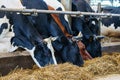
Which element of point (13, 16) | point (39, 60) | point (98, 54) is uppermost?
point (13, 16)

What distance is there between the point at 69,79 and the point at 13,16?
1387 millimetres

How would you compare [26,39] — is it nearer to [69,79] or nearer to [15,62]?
→ [15,62]

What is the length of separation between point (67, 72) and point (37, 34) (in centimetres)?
92

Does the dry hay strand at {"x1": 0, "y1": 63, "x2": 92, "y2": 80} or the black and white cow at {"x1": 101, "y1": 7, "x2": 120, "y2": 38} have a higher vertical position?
the dry hay strand at {"x1": 0, "y1": 63, "x2": 92, "y2": 80}

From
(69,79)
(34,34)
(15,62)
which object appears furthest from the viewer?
(34,34)

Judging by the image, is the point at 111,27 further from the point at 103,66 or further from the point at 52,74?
the point at 52,74

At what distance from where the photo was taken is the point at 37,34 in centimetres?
481

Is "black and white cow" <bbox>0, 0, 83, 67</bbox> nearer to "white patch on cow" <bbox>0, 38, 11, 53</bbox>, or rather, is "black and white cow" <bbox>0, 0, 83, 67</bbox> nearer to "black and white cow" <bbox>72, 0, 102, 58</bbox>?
"white patch on cow" <bbox>0, 38, 11, 53</bbox>

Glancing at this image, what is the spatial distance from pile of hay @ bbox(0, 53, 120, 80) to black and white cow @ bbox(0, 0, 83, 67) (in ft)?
0.73

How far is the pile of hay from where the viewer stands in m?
4.04

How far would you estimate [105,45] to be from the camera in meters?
6.38

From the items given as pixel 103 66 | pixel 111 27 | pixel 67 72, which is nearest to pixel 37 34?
pixel 67 72

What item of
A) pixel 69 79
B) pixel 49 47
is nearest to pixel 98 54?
pixel 49 47

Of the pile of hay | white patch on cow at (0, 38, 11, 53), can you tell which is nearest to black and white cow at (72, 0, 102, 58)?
the pile of hay
